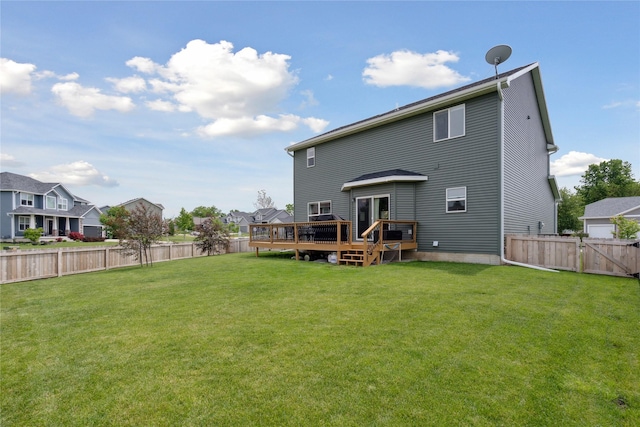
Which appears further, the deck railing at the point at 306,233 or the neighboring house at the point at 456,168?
the deck railing at the point at 306,233

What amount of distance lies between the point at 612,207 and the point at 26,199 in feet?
189

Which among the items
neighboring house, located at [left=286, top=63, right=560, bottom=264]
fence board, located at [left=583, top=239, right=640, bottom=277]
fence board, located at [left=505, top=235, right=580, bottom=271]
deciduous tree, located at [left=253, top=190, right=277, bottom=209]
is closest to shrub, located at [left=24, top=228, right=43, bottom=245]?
neighboring house, located at [left=286, top=63, right=560, bottom=264]

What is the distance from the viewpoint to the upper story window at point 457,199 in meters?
10.7

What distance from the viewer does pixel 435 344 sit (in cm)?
365

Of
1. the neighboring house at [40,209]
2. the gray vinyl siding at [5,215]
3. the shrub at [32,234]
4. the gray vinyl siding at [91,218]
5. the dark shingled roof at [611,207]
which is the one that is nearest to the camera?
the dark shingled roof at [611,207]

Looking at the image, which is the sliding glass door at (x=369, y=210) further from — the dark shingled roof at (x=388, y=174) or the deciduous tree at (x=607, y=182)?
the deciduous tree at (x=607, y=182)

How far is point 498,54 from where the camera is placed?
1112 cm

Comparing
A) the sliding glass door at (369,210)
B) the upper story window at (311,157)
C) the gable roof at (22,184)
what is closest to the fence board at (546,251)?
the sliding glass door at (369,210)

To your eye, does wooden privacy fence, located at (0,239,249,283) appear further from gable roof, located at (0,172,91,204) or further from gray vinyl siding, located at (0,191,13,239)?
gable roof, located at (0,172,91,204)

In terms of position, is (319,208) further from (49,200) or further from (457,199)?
(49,200)

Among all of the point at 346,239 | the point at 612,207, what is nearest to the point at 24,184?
the point at 346,239

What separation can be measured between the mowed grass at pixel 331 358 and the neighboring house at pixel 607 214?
26.3m

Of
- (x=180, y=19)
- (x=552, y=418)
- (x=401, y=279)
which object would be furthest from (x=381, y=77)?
(x=552, y=418)

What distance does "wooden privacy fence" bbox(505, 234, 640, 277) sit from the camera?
7.73m
